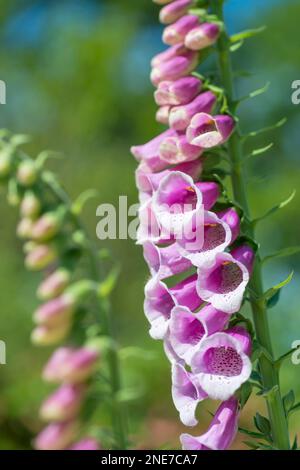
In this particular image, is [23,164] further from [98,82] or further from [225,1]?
[98,82]

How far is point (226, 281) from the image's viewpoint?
3.04ft

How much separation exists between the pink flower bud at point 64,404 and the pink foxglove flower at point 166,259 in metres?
0.17

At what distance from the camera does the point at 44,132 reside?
3.94 metres

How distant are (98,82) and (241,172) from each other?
130 inches

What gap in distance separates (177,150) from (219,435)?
338mm

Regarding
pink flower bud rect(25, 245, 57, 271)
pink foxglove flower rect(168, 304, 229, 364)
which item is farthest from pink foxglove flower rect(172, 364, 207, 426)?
pink flower bud rect(25, 245, 57, 271)

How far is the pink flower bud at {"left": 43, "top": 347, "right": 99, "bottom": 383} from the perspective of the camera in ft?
3.06

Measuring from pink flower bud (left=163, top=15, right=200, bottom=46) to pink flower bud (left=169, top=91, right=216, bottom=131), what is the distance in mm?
87

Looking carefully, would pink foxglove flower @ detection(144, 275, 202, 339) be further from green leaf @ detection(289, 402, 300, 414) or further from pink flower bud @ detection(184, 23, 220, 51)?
pink flower bud @ detection(184, 23, 220, 51)

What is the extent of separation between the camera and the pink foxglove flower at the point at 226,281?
34.0 inches

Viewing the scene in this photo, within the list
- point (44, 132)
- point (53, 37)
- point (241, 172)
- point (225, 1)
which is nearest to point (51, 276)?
point (241, 172)

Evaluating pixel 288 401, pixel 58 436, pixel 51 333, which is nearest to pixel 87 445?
pixel 58 436

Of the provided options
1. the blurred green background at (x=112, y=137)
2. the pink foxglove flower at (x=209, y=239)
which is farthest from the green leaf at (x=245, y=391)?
the blurred green background at (x=112, y=137)

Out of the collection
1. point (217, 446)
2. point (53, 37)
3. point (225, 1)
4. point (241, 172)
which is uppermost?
point (53, 37)
